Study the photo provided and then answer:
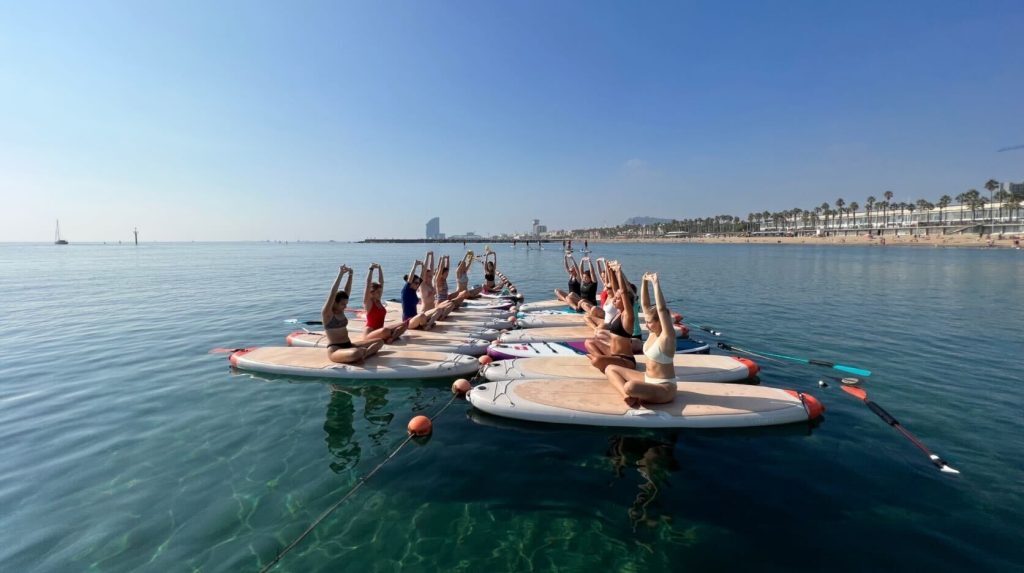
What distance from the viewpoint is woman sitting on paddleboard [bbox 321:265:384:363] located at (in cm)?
1216

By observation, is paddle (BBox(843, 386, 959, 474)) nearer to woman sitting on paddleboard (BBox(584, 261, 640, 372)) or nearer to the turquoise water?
the turquoise water

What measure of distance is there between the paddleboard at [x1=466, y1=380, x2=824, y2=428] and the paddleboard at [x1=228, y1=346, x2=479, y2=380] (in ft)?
6.81

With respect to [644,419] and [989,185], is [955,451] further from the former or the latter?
[989,185]

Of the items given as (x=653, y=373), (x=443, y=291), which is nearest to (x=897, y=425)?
(x=653, y=373)

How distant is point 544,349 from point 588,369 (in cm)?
252

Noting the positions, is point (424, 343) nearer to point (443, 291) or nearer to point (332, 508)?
point (443, 291)

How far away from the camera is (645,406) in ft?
30.5

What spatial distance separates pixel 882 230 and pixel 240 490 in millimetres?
208805

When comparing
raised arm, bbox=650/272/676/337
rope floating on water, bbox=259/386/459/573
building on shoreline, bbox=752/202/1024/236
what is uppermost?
building on shoreline, bbox=752/202/1024/236

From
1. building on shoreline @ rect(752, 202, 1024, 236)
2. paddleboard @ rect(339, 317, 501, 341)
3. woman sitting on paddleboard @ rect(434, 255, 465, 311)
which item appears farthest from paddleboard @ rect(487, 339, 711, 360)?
building on shoreline @ rect(752, 202, 1024, 236)

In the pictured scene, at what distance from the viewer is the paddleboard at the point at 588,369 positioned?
11.5m

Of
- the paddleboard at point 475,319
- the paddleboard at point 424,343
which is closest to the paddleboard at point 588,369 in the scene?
the paddleboard at point 424,343

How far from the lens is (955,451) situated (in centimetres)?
859

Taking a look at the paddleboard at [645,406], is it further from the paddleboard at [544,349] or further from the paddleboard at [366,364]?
the paddleboard at [544,349]
